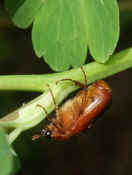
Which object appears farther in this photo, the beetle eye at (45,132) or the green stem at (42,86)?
the beetle eye at (45,132)

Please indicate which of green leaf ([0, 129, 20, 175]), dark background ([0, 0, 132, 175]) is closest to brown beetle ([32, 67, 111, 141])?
green leaf ([0, 129, 20, 175])

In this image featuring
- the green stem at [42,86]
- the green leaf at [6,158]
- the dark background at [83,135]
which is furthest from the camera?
the dark background at [83,135]

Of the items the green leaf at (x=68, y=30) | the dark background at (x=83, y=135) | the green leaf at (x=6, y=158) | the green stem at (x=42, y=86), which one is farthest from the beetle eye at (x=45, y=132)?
the dark background at (x=83, y=135)

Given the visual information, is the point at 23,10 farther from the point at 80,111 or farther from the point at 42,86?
the point at 80,111

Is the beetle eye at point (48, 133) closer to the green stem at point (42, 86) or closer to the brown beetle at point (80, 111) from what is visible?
the brown beetle at point (80, 111)

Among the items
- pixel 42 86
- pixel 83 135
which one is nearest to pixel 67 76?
pixel 42 86

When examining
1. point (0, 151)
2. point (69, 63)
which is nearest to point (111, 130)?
point (69, 63)

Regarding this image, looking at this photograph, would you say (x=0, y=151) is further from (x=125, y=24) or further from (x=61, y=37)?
(x=125, y=24)
